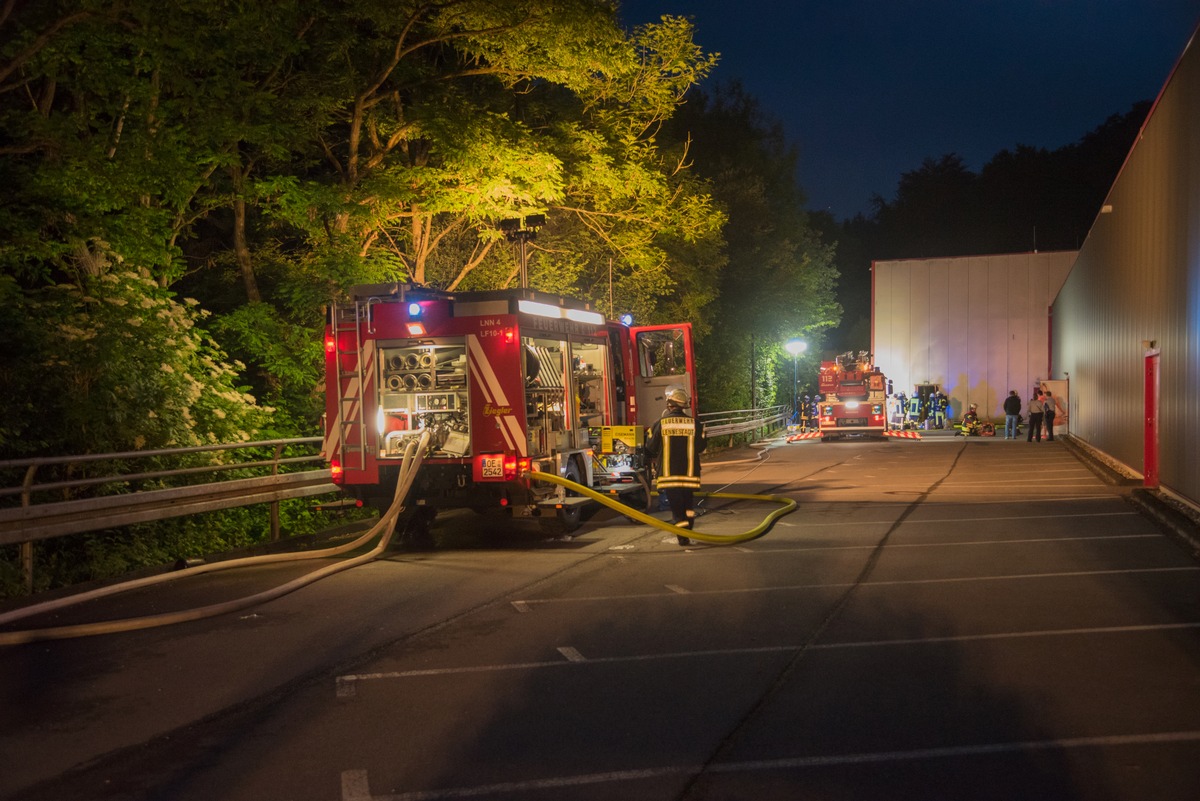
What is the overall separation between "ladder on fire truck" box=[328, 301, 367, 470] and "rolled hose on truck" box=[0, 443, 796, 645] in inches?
29.6

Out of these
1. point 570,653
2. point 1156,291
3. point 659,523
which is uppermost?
point 1156,291

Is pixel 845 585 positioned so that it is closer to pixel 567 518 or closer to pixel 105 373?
pixel 567 518

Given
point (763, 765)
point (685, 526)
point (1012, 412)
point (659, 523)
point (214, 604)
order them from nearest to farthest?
point (763, 765)
point (214, 604)
point (659, 523)
point (685, 526)
point (1012, 412)

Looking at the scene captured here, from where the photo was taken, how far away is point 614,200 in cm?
2292

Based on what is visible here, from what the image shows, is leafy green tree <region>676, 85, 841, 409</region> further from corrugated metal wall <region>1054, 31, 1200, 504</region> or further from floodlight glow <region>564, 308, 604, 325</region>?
floodlight glow <region>564, 308, 604, 325</region>

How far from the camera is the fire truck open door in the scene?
1706 centimetres

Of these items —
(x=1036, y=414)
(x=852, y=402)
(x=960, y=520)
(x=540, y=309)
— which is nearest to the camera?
(x=540, y=309)

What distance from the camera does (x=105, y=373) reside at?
12695mm

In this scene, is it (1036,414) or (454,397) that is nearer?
(454,397)

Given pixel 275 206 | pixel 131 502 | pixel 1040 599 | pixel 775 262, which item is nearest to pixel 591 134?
pixel 275 206

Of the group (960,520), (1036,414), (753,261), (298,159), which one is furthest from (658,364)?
(753,261)

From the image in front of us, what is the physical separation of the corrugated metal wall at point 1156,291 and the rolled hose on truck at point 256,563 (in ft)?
17.6

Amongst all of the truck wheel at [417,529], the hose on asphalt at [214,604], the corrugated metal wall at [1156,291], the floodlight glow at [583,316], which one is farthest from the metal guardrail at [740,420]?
the hose on asphalt at [214,604]

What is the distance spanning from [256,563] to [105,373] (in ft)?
11.0
